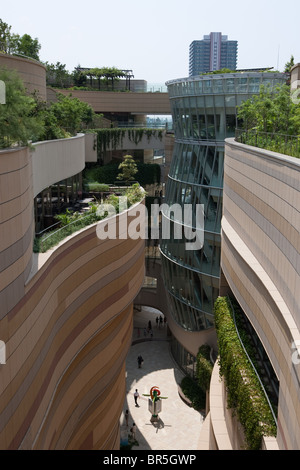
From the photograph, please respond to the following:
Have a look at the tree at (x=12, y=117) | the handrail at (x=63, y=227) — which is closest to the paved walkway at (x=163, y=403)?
the handrail at (x=63, y=227)

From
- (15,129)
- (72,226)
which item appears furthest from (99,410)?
(15,129)

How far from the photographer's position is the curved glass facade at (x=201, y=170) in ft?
104

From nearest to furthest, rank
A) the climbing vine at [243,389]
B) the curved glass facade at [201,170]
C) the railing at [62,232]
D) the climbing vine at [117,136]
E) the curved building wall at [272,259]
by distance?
the curved building wall at [272,259] → the climbing vine at [243,389] → the railing at [62,232] → the curved glass facade at [201,170] → the climbing vine at [117,136]

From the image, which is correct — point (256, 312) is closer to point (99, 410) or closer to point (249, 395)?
point (249, 395)

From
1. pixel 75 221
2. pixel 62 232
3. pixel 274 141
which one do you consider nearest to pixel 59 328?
pixel 62 232

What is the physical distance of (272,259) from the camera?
12.5 m

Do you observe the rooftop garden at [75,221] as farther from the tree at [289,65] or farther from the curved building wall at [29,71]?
the tree at [289,65]

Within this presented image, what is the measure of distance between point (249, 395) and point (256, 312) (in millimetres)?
2091

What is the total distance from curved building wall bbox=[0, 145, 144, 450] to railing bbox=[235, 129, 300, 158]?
5.90 metres

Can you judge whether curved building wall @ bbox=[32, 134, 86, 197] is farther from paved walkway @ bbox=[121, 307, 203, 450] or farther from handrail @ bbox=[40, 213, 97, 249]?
paved walkway @ bbox=[121, 307, 203, 450]

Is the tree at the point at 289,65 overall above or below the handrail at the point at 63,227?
above

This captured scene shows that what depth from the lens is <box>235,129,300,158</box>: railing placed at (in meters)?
13.4

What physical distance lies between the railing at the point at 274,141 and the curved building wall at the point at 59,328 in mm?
5904

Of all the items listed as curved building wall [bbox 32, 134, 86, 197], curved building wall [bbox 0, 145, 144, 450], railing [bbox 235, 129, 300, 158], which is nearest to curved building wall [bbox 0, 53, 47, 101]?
curved building wall [bbox 32, 134, 86, 197]
